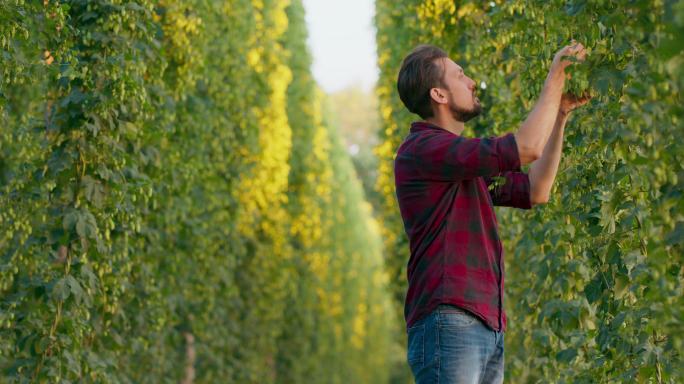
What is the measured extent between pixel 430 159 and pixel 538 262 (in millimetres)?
2956

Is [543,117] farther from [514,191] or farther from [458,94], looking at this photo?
[514,191]

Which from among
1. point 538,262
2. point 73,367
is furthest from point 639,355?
point 73,367

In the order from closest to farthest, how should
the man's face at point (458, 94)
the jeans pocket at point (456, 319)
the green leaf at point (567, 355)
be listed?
the jeans pocket at point (456, 319) < the man's face at point (458, 94) < the green leaf at point (567, 355)

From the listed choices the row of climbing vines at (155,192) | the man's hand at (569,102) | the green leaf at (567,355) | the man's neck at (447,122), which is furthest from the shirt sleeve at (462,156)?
the row of climbing vines at (155,192)

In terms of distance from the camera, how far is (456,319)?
3.50 metres

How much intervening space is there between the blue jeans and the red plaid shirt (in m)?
0.03

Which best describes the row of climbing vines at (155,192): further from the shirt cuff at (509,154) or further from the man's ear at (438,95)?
the shirt cuff at (509,154)

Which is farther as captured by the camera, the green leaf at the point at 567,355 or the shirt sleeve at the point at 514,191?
the green leaf at the point at 567,355

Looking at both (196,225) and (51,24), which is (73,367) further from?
(196,225)

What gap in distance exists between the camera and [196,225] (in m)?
10.4

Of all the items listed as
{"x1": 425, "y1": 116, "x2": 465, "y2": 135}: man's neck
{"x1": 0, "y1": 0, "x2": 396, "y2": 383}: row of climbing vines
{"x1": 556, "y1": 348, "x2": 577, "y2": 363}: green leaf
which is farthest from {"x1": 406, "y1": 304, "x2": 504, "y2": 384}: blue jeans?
{"x1": 0, "y1": 0, "x2": 396, "y2": 383}: row of climbing vines

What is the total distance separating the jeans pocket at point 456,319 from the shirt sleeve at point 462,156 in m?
0.44

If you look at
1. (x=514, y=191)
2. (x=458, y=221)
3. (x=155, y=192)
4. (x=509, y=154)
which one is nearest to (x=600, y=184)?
(x=514, y=191)

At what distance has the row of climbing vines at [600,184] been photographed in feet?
10.3
